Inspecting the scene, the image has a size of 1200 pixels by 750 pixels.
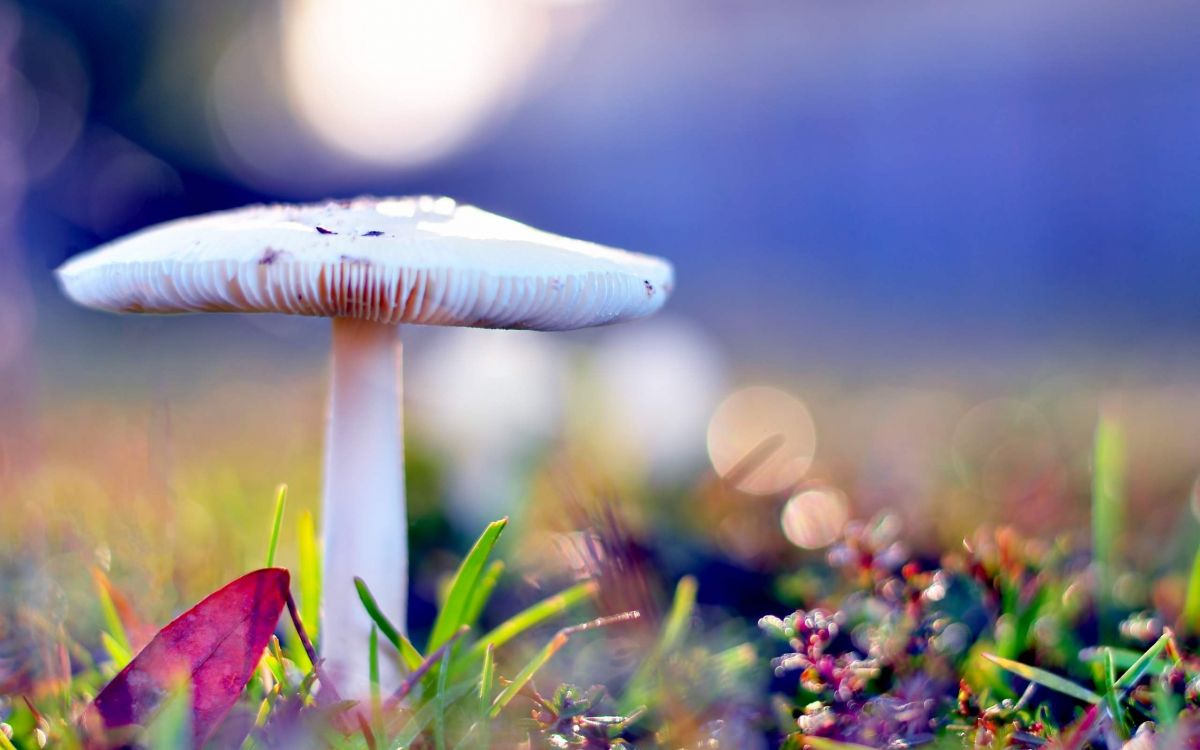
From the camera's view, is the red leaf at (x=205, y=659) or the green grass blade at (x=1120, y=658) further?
the green grass blade at (x=1120, y=658)

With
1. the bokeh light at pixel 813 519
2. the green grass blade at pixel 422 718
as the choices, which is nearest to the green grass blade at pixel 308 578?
the green grass blade at pixel 422 718

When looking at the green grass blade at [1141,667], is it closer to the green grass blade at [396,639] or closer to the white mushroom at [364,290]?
the white mushroom at [364,290]

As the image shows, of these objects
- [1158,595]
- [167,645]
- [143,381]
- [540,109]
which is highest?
[540,109]

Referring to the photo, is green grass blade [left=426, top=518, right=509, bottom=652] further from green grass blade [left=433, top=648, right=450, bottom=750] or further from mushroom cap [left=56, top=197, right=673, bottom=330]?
mushroom cap [left=56, top=197, right=673, bottom=330]

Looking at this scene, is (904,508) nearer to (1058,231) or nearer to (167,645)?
(167,645)

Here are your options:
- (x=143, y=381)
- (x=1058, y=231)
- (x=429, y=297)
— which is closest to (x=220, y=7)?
(x=143, y=381)

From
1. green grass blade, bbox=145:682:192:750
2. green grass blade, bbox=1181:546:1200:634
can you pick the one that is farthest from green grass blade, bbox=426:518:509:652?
green grass blade, bbox=1181:546:1200:634

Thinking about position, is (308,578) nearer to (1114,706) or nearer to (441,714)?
(441,714)
